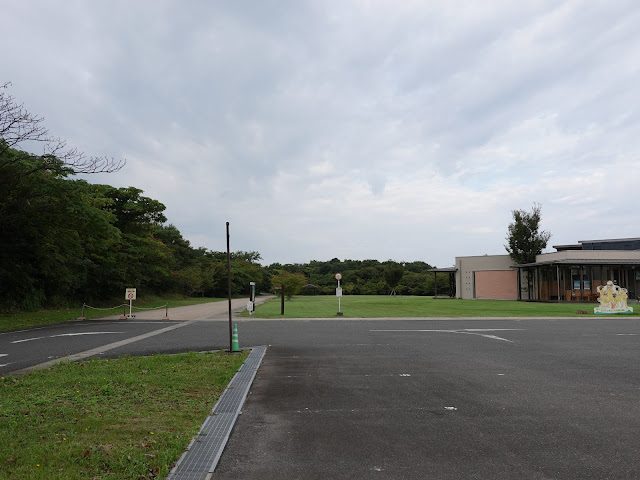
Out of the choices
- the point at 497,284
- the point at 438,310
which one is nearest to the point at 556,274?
the point at 497,284

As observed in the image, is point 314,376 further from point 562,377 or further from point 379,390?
point 562,377

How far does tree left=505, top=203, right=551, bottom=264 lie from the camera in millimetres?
44094

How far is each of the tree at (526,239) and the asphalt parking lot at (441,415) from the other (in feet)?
115

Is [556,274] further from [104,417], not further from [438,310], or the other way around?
[104,417]

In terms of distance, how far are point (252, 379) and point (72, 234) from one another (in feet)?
61.9

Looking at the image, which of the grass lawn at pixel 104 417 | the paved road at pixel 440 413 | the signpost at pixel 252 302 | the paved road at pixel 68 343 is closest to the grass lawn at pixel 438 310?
the signpost at pixel 252 302

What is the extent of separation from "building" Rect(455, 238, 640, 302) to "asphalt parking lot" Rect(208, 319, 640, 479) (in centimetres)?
2909

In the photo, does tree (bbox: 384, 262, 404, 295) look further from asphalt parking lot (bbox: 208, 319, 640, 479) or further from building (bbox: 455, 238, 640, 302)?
asphalt parking lot (bbox: 208, 319, 640, 479)

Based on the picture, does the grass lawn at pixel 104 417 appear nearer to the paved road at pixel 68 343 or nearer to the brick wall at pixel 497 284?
the paved road at pixel 68 343

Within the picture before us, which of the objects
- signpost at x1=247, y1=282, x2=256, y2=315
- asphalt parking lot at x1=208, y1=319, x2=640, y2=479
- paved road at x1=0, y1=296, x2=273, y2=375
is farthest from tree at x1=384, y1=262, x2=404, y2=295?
asphalt parking lot at x1=208, y1=319, x2=640, y2=479

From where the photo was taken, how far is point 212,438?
15.2ft

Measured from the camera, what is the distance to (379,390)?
7004 mm

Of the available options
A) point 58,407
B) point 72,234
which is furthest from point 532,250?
point 58,407

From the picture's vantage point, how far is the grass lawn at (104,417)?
3.84m
